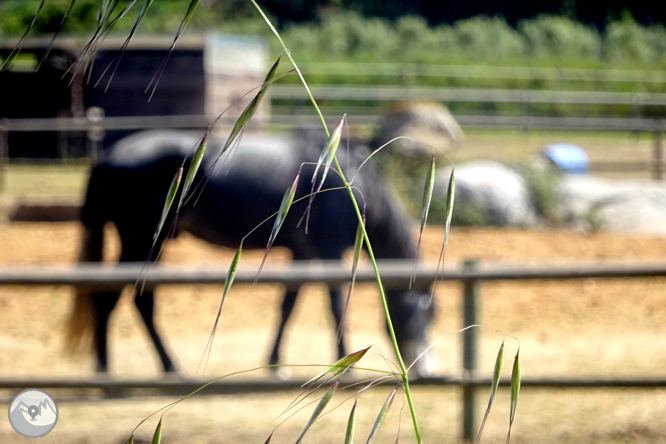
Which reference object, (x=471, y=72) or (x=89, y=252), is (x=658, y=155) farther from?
(x=89, y=252)

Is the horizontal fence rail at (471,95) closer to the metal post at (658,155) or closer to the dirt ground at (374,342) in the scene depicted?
the metal post at (658,155)

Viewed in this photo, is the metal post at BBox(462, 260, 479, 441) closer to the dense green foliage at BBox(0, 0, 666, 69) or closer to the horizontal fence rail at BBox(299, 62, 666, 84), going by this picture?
the dense green foliage at BBox(0, 0, 666, 69)

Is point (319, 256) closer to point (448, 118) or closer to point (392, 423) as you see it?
point (392, 423)

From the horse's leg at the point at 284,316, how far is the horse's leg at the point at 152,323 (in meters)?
0.55

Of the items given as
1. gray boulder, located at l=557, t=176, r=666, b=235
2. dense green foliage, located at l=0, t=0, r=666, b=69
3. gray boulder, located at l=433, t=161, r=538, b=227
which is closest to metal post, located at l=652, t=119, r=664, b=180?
dense green foliage, located at l=0, t=0, r=666, b=69

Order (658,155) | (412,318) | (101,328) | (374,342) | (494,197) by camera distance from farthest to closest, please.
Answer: (658,155), (494,197), (374,342), (101,328), (412,318)

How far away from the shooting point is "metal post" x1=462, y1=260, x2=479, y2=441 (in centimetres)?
299

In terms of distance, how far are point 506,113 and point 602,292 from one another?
10212 mm

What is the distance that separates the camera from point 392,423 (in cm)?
317

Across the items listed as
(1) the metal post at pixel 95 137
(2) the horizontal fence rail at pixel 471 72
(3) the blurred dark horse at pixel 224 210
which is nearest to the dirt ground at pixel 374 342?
(3) the blurred dark horse at pixel 224 210

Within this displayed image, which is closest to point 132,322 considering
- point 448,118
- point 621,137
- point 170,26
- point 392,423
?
point 392,423

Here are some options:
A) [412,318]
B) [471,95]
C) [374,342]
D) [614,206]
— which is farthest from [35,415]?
[471,95]

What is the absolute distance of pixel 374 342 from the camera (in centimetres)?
470

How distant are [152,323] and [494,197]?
15.0 feet
